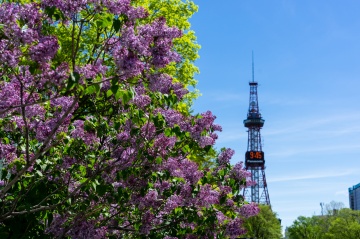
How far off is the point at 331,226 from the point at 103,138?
74601 millimetres

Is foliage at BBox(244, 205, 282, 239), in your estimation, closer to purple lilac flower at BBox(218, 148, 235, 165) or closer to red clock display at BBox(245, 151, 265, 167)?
red clock display at BBox(245, 151, 265, 167)

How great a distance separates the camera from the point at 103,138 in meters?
9.29

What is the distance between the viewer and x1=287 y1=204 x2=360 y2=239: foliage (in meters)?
70.6

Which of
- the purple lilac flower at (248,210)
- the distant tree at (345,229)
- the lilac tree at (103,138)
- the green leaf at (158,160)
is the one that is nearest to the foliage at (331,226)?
the distant tree at (345,229)

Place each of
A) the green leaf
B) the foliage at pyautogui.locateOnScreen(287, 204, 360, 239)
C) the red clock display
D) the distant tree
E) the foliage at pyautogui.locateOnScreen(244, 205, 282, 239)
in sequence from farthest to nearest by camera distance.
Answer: the red clock display → the foliage at pyautogui.locateOnScreen(244, 205, 282, 239) → the foliage at pyautogui.locateOnScreen(287, 204, 360, 239) → the distant tree → the green leaf

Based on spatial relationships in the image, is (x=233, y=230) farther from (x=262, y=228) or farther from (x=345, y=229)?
(x=262, y=228)

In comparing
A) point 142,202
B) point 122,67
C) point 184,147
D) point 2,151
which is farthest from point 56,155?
point 122,67

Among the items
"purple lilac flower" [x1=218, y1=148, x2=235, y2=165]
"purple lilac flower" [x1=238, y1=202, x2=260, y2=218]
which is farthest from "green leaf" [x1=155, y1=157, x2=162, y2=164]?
"purple lilac flower" [x1=238, y1=202, x2=260, y2=218]

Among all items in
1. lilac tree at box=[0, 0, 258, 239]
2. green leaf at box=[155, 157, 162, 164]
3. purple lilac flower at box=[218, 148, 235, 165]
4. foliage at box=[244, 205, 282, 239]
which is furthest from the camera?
foliage at box=[244, 205, 282, 239]

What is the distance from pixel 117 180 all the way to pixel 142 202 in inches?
28.3

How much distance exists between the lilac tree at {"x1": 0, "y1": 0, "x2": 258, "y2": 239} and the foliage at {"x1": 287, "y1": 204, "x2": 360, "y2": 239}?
64.3 metres

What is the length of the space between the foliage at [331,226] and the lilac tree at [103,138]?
64322 mm

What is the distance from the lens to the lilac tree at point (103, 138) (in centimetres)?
641

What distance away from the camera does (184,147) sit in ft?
30.0
